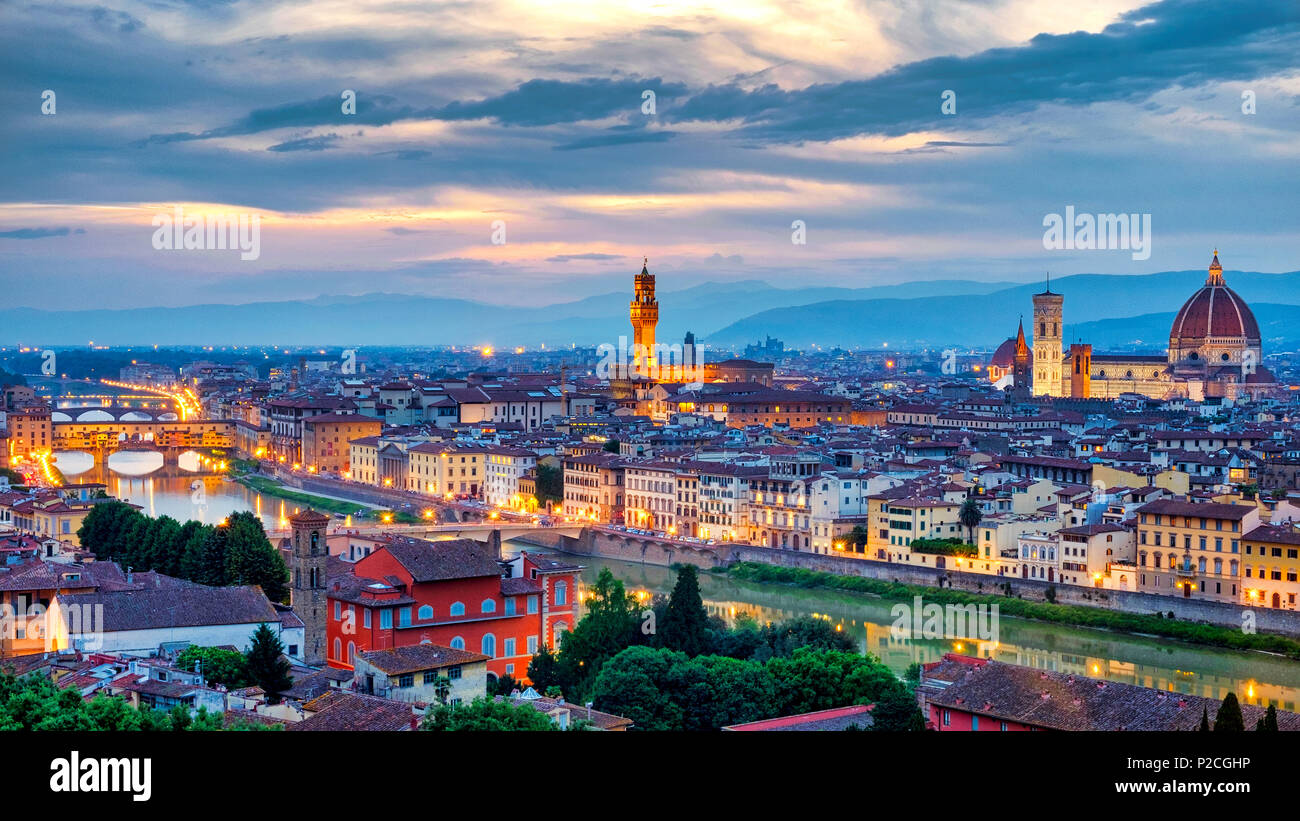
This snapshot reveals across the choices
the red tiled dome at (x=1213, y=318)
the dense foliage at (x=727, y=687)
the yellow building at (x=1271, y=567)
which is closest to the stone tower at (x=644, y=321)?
the red tiled dome at (x=1213, y=318)

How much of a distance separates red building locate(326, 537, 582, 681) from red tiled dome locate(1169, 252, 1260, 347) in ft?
112

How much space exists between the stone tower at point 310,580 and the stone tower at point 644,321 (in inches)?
1216

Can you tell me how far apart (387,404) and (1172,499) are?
21.3 metres

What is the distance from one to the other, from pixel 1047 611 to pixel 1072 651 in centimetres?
138

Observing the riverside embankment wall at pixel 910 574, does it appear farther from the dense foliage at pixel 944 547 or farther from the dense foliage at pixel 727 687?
the dense foliage at pixel 727 687

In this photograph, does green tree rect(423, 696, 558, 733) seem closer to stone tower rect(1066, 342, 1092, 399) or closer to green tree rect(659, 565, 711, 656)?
green tree rect(659, 565, 711, 656)

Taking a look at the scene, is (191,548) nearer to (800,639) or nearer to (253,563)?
(253,563)

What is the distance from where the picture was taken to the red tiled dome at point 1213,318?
40562mm

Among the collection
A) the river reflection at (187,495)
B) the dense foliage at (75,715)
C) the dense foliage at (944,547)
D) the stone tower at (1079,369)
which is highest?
the stone tower at (1079,369)

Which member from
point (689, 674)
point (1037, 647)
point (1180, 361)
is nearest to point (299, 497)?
point (1037, 647)

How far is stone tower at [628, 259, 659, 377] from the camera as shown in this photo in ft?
134

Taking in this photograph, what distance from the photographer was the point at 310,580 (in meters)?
9.14

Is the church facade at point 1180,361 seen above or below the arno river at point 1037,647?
above

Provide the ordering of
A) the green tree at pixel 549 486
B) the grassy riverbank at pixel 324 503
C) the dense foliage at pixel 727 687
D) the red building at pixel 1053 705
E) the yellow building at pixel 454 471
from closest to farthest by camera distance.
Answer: the red building at pixel 1053 705 → the dense foliage at pixel 727 687 → the grassy riverbank at pixel 324 503 → the green tree at pixel 549 486 → the yellow building at pixel 454 471
